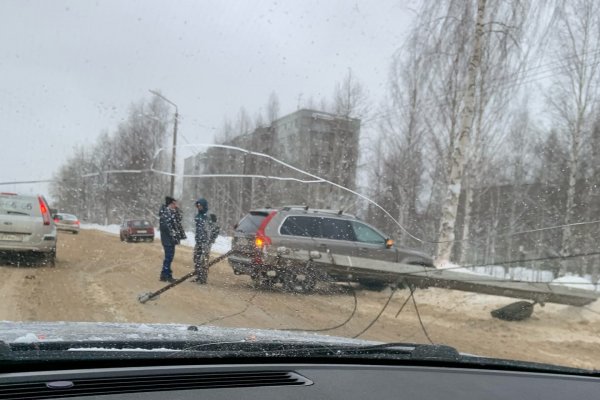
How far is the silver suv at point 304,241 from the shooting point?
969cm

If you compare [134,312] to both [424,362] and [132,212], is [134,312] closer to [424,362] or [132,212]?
[424,362]

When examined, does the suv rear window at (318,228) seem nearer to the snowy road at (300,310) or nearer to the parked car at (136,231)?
the snowy road at (300,310)

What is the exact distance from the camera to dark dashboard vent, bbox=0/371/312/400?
1657mm

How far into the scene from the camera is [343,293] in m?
10.4

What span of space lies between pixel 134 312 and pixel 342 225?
539 cm

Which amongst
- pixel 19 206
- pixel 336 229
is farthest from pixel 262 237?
pixel 19 206

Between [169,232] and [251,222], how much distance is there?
1713 millimetres

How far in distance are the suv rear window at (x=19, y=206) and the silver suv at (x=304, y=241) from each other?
4722 mm

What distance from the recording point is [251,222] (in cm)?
1112

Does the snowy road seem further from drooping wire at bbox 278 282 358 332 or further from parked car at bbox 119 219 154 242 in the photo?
parked car at bbox 119 219 154 242

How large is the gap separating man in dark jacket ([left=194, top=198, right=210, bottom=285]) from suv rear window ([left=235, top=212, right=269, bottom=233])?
0.77 meters

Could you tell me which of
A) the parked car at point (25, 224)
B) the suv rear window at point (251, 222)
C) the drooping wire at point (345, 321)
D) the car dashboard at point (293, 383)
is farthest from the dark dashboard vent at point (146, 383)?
the parked car at point (25, 224)

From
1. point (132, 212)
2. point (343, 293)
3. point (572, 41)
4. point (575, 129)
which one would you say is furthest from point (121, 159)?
point (575, 129)

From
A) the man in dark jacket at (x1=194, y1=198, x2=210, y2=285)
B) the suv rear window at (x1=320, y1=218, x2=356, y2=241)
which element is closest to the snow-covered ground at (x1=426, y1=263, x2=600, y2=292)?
the suv rear window at (x1=320, y1=218, x2=356, y2=241)
